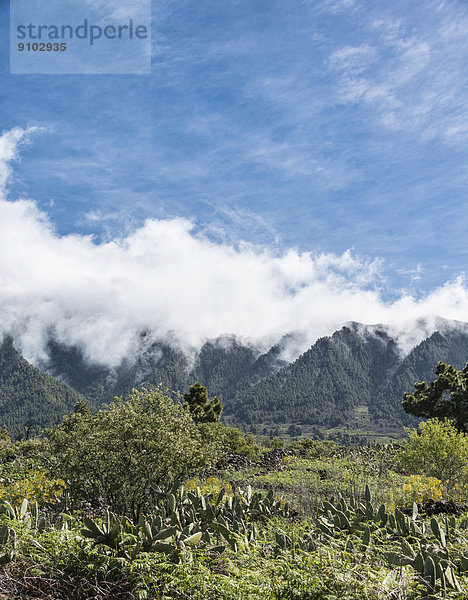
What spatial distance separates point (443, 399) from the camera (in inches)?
1097

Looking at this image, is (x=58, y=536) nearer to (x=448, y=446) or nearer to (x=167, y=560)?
(x=167, y=560)

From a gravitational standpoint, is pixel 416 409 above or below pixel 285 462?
above

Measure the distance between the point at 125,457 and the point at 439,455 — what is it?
1164 cm

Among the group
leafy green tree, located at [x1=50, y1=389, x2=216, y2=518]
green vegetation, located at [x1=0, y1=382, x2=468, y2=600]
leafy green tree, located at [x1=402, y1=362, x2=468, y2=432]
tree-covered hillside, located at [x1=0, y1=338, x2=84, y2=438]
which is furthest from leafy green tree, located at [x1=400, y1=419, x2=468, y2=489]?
tree-covered hillside, located at [x1=0, y1=338, x2=84, y2=438]

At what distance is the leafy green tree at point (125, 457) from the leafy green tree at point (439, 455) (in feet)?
30.8

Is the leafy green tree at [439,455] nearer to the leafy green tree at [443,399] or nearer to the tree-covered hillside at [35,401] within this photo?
the leafy green tree at [443,399]

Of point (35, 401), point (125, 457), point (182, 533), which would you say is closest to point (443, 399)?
point (125, 457)

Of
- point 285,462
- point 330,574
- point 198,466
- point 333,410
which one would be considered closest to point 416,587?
point 330,574

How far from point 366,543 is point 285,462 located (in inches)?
855

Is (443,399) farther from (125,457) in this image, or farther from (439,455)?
(125,457)

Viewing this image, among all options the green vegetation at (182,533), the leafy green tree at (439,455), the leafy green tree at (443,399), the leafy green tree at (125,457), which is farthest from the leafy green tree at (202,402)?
the leafy green tree at (125,457)

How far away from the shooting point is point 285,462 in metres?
26.3

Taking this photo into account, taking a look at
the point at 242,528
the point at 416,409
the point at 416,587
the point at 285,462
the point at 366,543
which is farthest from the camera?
the point at 416,409

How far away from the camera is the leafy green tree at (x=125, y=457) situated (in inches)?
373
